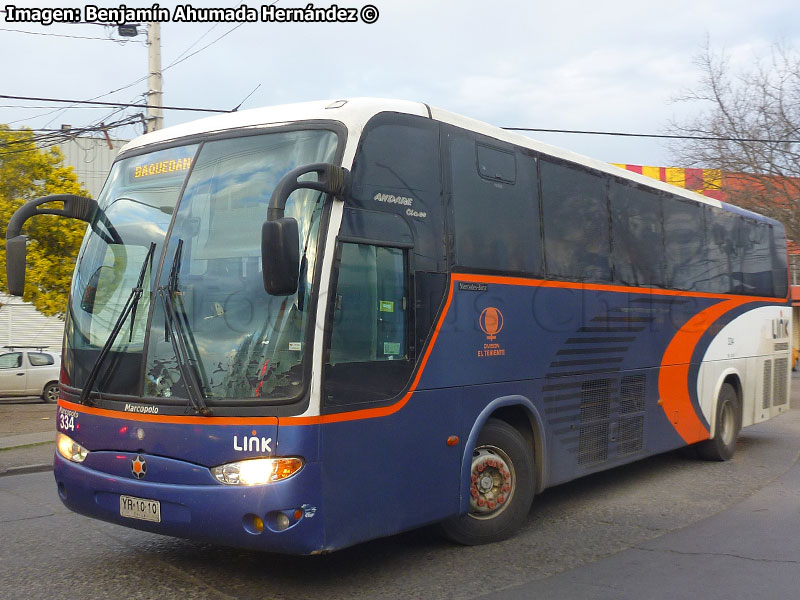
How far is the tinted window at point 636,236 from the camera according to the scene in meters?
8.64

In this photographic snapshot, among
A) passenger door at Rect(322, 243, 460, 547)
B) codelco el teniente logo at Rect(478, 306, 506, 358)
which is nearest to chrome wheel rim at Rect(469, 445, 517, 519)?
passenger door at Rect(322, 243, 460, 547)

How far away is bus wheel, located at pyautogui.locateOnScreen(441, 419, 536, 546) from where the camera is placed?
6480 millimetres

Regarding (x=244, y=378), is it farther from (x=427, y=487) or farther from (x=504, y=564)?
(x=504, y=564)

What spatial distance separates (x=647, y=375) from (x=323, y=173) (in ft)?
17.0

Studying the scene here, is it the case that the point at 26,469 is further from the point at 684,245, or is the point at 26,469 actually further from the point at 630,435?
the point at 684,245

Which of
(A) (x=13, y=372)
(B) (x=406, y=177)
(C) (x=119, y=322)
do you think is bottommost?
(A) (x=13, y=372)

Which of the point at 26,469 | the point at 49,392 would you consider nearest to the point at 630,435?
the point at 26,469

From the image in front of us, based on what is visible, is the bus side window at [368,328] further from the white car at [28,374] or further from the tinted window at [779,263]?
the white car at [28,374]

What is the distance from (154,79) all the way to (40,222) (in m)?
3.87

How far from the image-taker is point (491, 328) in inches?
259

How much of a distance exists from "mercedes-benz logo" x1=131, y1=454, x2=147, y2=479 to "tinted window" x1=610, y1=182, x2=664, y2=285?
16.9 feet

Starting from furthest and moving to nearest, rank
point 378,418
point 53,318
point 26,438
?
1. point 53,318
2. point 26,438
3. point 378,418

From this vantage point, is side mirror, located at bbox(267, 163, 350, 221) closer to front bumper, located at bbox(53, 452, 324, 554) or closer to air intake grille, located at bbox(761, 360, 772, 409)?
front bumper, located at bbox(53, 452, 324, 554)

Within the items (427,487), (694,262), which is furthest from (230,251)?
(694,262)
